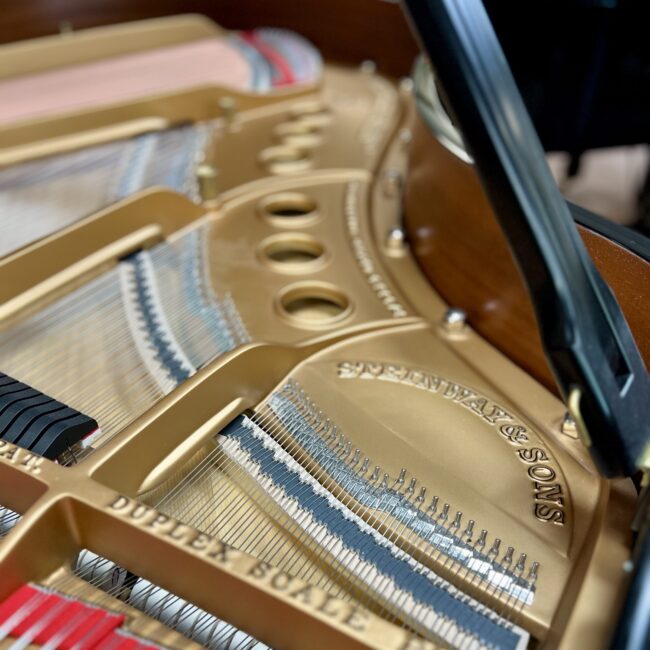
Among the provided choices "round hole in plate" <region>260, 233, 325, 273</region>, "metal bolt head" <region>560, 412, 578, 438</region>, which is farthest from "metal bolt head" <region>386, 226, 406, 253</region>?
"metal bolt head" <region>560, 412, 578, 438</region>

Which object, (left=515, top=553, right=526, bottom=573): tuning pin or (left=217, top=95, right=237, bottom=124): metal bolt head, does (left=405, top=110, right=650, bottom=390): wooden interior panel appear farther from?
(left=217, top=95, right=237, bottom=124): metal bolt head

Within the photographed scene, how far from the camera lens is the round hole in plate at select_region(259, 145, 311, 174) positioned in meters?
2.42

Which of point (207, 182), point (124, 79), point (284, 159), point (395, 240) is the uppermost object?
point (124, 79)

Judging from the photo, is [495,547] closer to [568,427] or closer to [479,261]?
[568,427]

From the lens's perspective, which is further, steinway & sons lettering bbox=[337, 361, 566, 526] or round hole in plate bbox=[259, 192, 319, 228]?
round hole in plate bbox=[259, 192, 319, 228]

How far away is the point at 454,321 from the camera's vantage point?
5.75 ft

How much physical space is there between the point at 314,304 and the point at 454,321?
0.44 m

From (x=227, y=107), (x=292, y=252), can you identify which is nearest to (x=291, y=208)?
(x=292, y=252)

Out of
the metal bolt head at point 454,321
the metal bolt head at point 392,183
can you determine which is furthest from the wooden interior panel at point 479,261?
the metal bolt head at point 392,183

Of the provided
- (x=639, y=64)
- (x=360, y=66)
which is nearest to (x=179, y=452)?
(x=360, y=66)

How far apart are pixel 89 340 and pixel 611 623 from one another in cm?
126

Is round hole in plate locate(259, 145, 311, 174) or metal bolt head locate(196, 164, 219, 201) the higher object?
metal bolt head locate(196, 164, 219, 201)

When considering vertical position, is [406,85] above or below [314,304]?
above

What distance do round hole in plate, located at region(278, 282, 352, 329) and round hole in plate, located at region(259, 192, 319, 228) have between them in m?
0.28
